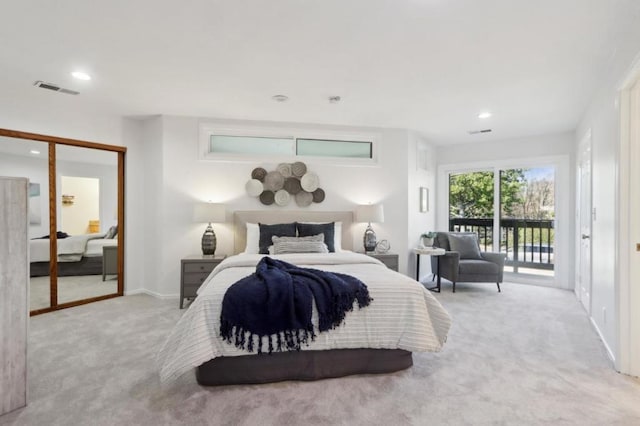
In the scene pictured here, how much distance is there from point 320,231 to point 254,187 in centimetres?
112

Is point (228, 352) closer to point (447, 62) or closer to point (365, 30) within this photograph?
point (365, 30)

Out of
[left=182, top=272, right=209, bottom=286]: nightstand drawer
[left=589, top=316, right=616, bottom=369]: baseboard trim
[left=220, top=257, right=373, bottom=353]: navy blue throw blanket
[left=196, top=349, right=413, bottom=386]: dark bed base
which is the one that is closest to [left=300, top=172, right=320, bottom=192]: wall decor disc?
[left=182, top=272, right=209, bottom=286]: nightstand drawer

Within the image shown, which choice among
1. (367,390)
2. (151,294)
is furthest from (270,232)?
(367,390)

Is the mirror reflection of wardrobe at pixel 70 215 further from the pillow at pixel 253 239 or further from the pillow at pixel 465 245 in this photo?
the pillow at pixel 465 245

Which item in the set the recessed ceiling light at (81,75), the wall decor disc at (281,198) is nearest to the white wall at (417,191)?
the wall decor disc at (281,198)

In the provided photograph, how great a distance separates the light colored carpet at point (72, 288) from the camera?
3.90 metres

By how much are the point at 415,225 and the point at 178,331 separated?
4083mm

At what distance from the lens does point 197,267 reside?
13.2 feet

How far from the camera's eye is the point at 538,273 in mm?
5543

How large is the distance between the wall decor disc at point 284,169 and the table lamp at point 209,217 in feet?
3.09

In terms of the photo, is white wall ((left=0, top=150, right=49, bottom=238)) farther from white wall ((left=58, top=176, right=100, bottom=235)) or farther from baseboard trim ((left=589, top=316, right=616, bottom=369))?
baseboard trim ((left=589, top=316, right=616, bottom=369))

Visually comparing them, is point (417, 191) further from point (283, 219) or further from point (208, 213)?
point (208, 213)

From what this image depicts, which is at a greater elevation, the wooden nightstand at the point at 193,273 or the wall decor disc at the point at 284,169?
the wall decor disc at the point at 284,169

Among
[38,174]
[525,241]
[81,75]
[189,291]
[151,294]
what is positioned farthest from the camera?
[525,241]
